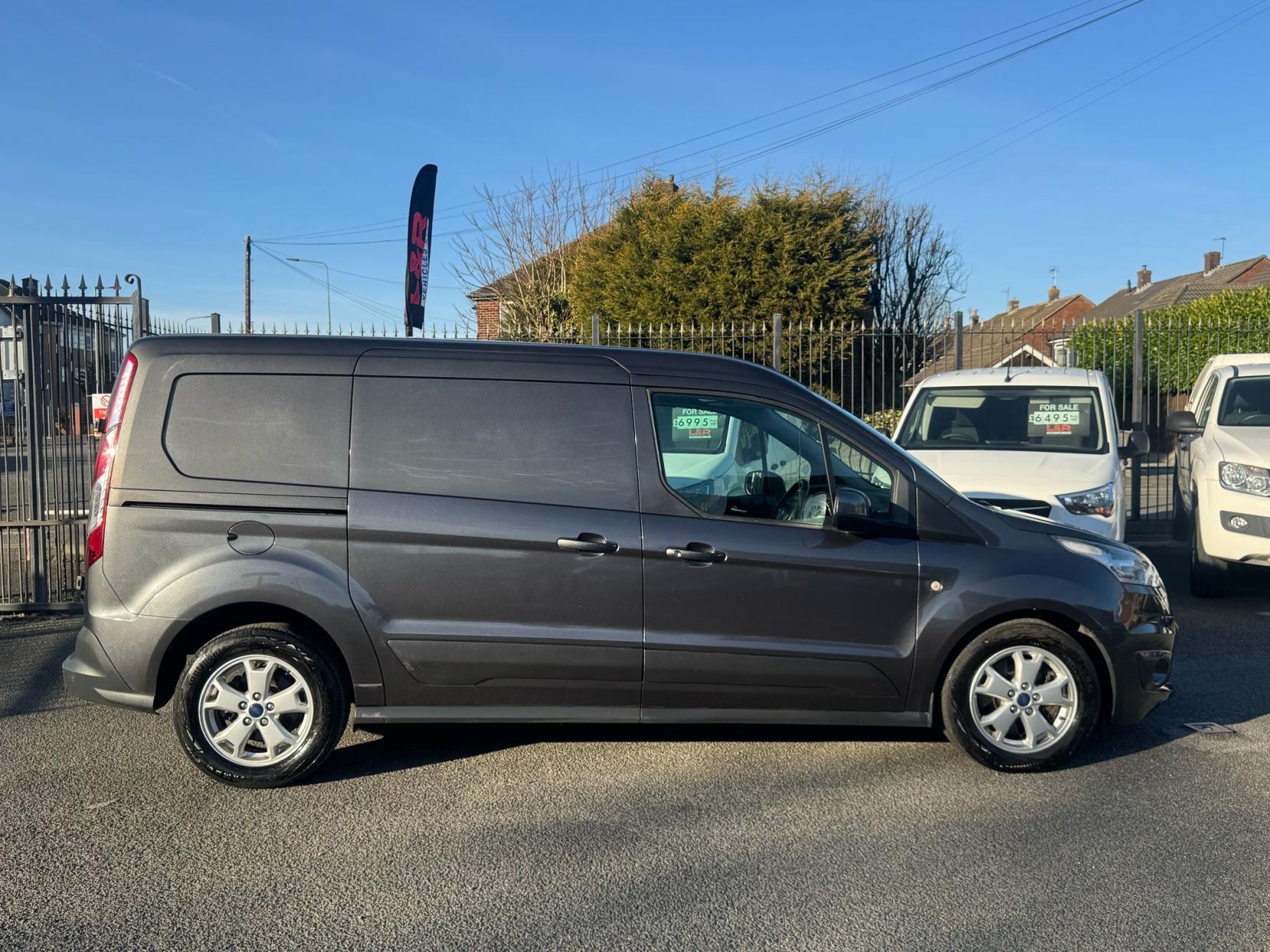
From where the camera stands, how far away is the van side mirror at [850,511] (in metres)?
4.76

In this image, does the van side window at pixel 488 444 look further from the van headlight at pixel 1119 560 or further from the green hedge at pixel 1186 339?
the green hedge at pixel 1186 339

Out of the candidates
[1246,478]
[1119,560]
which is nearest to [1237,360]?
[1246,478]

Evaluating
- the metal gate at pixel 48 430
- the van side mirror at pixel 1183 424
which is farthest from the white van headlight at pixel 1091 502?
the metal gate at pixel 48 430

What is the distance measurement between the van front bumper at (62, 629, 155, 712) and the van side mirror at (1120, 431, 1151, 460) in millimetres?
6944

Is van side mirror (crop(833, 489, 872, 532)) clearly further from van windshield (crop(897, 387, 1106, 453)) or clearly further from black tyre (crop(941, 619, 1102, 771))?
van windshield (crop(897, 387, 1106, 453))

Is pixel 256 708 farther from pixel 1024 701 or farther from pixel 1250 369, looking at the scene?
pixel 1250 369

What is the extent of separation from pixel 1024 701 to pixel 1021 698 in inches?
0.7

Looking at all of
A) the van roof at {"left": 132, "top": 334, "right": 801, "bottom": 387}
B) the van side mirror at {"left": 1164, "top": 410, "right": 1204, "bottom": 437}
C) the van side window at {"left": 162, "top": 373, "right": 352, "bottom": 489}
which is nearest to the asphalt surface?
the van side window at {"left": 162, "top": 373, "right": 352, "bottom": 489}

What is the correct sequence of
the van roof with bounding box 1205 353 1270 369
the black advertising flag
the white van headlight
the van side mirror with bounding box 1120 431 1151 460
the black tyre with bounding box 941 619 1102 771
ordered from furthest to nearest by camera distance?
1. the black advertising flag
2. the van roof with bounding box 1205 353 1270 369
3. the van side mirror with bounding box 1120 431 1151 460
4. the white van headlight
5. the black tyre with bounding box 941 619 1102 771

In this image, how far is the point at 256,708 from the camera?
185 inches

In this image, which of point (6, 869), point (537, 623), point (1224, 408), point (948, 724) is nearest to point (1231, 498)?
point (1224, 408)

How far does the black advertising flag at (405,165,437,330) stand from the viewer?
11.5 m

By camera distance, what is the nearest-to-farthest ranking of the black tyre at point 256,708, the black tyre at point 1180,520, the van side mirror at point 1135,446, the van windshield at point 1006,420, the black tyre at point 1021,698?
the black tyre at point 256,708 → the black tyre at point 1021,698 → the van side mirror at point 1135,446 → the van windshield at point 1006,420 → the black tyre at point 1180,520

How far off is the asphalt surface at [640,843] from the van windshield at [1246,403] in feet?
13.7
